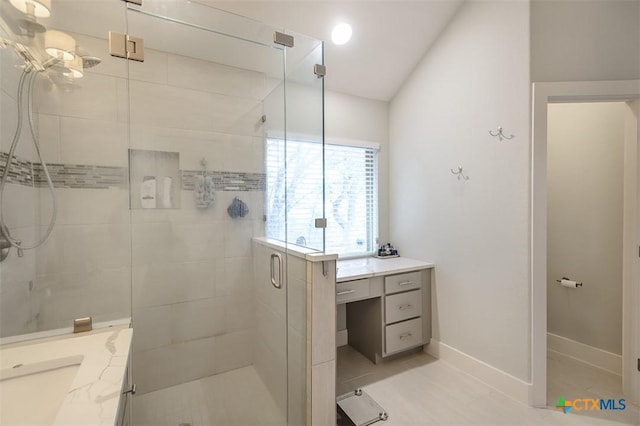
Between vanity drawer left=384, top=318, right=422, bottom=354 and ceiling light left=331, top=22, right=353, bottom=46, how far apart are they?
8.04 ft

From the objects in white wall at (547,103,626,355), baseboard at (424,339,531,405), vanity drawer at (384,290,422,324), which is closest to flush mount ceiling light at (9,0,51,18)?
vanity drawer at (384,290,422,324)

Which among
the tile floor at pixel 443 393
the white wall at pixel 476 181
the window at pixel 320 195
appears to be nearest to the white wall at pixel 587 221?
the tile floor at pixel 443 393

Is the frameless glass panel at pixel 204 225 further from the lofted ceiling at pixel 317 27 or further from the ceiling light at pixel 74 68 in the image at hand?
the ceiling light at pixel 74 68

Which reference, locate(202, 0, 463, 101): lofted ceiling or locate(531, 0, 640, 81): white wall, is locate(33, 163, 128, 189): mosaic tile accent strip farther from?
locate(531, 0, 640, 81): white wall

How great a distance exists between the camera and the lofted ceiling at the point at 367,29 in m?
2.08

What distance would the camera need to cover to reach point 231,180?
2250mm

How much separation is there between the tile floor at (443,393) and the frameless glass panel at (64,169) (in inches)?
69.4

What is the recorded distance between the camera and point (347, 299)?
2.20 m

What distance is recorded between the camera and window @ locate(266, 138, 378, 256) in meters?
1.96

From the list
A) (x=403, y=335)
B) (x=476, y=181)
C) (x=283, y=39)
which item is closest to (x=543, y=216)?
(x=476, y=181)

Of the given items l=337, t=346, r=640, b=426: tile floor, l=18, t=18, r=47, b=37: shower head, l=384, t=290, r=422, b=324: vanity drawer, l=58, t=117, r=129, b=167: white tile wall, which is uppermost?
l=18, t=18, r=47, b=37: shower head

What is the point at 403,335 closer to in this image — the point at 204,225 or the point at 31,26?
the point at 204,225

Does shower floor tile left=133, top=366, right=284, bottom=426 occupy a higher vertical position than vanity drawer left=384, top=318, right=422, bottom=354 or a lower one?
lower

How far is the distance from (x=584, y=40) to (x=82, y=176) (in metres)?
3.39
